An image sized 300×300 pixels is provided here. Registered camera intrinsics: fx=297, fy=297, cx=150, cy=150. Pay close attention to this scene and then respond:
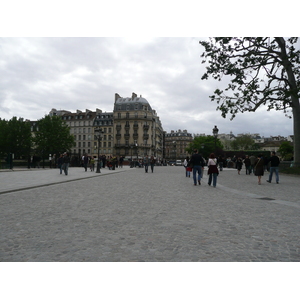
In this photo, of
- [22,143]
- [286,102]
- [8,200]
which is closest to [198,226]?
[8,200]

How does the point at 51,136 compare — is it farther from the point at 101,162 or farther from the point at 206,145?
the point at 206,145

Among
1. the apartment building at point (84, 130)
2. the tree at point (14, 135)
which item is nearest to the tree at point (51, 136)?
the tree at point (14, 135)

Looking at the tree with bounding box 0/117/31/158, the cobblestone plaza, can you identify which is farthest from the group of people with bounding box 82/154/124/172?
the tree with bounding box 0/117/31/158

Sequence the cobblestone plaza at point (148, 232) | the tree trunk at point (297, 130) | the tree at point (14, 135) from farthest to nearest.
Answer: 1. the tree at point (14, 135)
2. the tree trunk at point (297, 130)
3. the cobblestone plaza at point (148, 232)

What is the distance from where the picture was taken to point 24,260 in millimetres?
3758

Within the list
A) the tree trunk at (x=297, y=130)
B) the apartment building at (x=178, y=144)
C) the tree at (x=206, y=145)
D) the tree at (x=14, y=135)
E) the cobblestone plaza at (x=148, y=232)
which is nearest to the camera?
the cobblestone plaza at (x=148, y=232)

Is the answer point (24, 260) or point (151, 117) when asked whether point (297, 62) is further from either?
point (151, 117)

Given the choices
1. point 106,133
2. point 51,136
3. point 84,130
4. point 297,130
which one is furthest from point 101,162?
point 84,130

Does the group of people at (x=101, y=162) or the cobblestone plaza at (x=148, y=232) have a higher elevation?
the group of people at (x=101, y=162)

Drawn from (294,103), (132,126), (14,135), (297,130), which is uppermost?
(132,126)

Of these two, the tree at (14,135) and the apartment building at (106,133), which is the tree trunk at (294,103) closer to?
the tree at (14,135)

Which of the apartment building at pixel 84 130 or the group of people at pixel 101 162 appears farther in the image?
the apartment building at pixel 84 130

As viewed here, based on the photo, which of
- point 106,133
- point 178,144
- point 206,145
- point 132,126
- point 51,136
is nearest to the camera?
point 51,136

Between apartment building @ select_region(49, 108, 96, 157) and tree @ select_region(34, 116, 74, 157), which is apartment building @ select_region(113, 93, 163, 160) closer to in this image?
apartment building @ select_region(49, 108, 96, 157)
